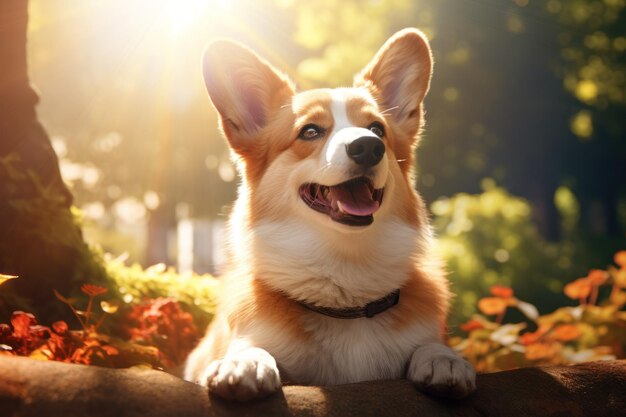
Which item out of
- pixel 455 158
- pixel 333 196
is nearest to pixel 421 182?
pixel 455 158

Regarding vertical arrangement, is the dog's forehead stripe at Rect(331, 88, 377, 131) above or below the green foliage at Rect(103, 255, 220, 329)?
above

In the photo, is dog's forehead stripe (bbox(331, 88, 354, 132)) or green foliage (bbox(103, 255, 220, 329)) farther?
green foliage (bbox(103, 255, 220, 329))

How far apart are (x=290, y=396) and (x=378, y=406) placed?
0.32 m

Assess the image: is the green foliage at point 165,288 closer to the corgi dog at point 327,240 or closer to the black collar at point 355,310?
the corgi dog at point 327,240

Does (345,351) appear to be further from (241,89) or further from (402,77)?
(402,77)

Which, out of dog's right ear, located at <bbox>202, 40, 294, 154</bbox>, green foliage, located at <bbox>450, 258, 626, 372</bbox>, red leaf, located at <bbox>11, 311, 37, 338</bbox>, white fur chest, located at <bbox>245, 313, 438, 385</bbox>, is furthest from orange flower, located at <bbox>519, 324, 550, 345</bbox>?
red leaf, located at <bbox>11, 311, 37, 338</bbox>

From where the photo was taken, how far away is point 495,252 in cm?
669

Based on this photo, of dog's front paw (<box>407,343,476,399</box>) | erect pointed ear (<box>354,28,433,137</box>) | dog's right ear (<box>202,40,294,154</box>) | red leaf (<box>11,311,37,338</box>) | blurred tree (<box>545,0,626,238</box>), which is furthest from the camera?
blurred tree (<box>545,0,626,238</box>)

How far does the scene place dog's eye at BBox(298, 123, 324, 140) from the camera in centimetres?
311

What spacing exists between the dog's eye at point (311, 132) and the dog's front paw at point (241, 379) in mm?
1267

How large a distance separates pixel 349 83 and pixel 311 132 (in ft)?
25.5

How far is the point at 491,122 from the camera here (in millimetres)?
12273

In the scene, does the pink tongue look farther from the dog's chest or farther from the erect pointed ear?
the erect pointed ear

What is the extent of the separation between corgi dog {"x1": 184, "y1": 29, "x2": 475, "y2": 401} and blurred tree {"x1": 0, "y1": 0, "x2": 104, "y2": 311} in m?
1.01
